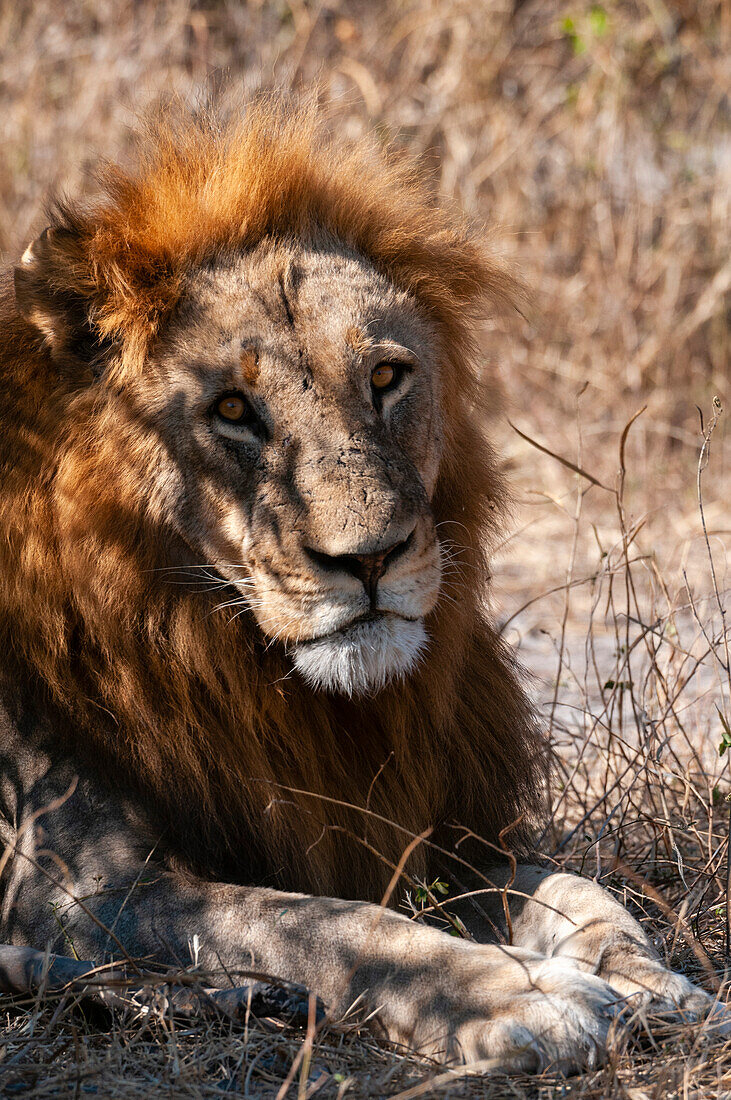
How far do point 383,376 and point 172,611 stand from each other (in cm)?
68

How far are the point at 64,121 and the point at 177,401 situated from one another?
6.70 meters

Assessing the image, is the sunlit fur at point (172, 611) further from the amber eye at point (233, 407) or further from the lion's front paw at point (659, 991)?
the lion's front paw at point (659, 991)

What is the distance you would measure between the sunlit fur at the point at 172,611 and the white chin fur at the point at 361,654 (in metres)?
0.13

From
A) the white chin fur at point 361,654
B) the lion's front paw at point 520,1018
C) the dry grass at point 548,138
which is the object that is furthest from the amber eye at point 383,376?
the dry grass at point 548,138

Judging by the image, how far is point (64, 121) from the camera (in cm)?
852

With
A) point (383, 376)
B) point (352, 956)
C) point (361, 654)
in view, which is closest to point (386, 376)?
point (383, 376)

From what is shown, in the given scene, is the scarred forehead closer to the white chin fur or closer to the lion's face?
the lion's face

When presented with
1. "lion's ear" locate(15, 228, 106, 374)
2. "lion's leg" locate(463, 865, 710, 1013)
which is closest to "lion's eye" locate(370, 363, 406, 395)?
"lion's ear" locate(15, 228, 106, 374)

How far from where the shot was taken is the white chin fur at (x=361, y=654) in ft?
7.88

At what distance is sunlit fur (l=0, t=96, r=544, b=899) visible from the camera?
2.62m

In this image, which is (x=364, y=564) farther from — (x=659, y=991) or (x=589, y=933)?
(x=659, y=991)

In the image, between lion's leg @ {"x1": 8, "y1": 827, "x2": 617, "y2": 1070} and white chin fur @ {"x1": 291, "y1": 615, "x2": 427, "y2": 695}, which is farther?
white chin fur @ {"x1": 291, "y1": 615, "x2": 427, "y2": 695}

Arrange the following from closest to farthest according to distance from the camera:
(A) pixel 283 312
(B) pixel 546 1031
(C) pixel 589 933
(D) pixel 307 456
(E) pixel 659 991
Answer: (B) pixel 546 1031, (E) pixel 659 991, (C) pixel 589 933, (D) pixel 307 456, (A) pixel 283 312

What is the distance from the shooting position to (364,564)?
235 centimetres
